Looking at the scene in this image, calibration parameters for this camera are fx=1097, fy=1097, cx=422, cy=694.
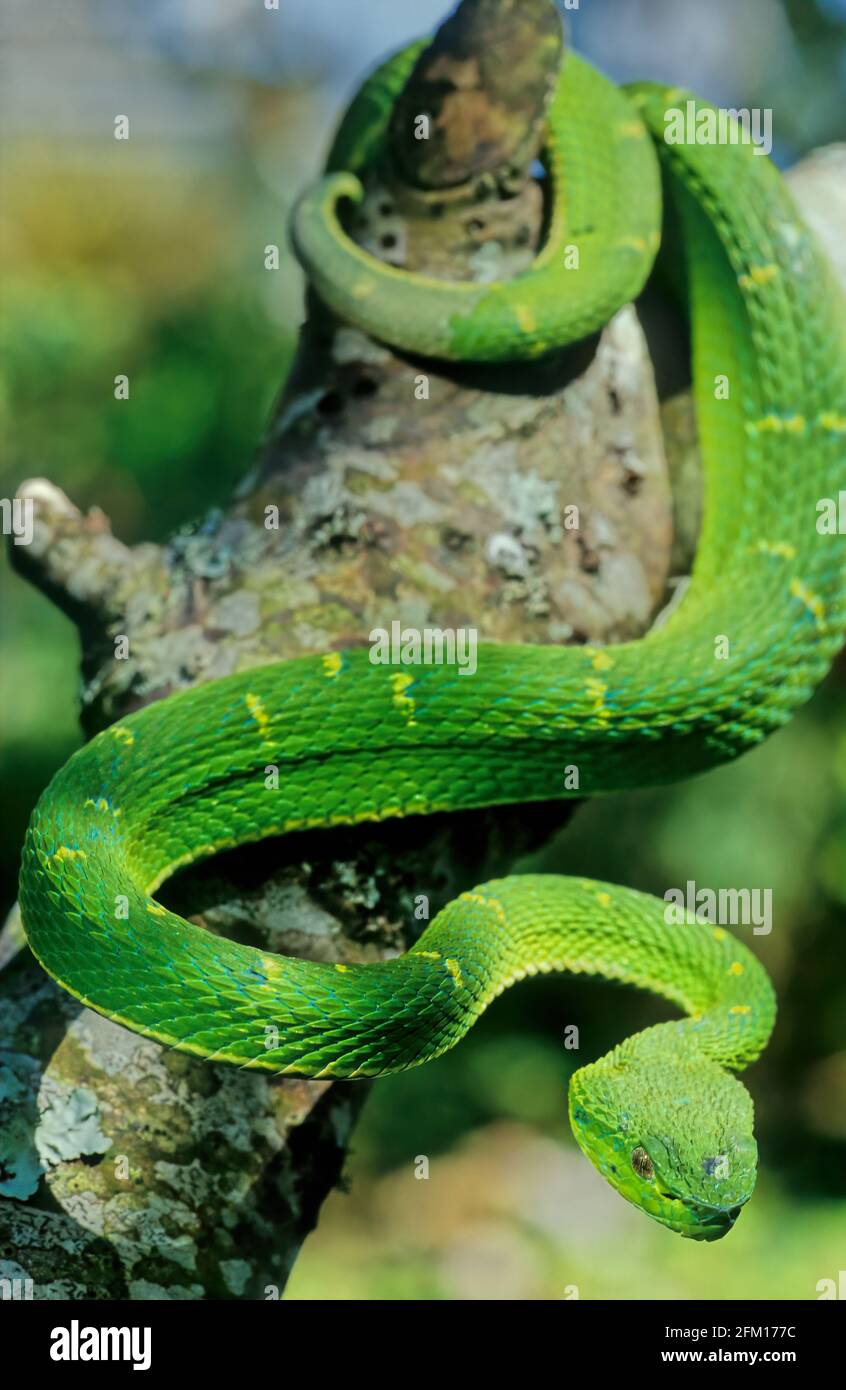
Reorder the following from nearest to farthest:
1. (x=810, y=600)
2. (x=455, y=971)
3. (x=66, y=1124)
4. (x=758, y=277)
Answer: (x=66, y=1124), (x=455, y=971), (x=810, y=600), (x=758, y=277)

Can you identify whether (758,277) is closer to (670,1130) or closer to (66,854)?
(670,1130)

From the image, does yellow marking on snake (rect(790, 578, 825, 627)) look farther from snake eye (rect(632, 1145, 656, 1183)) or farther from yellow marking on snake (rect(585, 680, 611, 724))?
snake eye (rect(632, 1145, 656, 1183))

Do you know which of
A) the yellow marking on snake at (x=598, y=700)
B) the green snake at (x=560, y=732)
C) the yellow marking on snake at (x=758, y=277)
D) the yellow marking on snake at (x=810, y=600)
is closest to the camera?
the green snake at (x=560, y=732)

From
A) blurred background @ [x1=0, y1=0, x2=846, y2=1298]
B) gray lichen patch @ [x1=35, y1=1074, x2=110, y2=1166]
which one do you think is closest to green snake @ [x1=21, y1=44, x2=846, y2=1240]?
gray lichen patch @ [x1=35, y1=1074, x2=110, y2=1166]

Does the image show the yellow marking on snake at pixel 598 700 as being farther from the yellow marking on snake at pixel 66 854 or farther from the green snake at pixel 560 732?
the yellow marking on snake at pixel 66 854

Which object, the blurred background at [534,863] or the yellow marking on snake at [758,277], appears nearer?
the yellow marking on snake at [758,277]

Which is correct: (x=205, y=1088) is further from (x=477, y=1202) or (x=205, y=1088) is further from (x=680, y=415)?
(x=477, y=1202)

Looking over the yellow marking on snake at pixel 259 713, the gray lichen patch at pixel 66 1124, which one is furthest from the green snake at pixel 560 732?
the gray lichen patch at pixel 66 1124

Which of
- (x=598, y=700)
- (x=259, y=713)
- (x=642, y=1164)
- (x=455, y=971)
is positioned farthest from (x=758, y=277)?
(x=642, y=1164)
